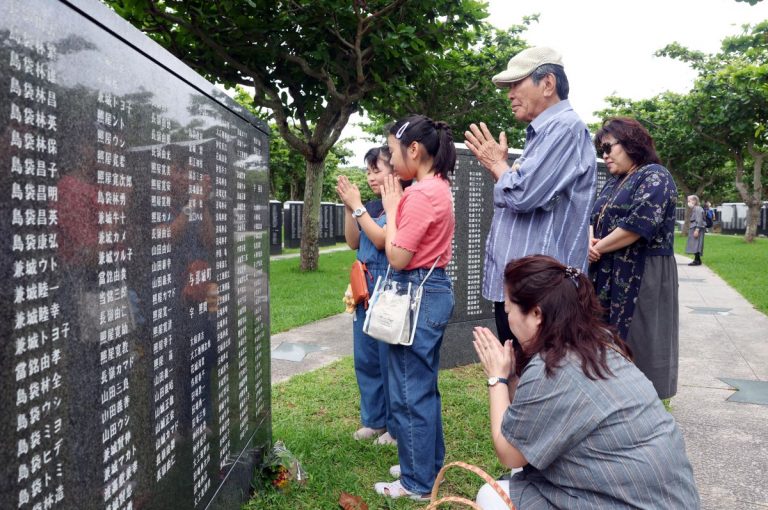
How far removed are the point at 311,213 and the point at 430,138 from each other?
32.4 ft

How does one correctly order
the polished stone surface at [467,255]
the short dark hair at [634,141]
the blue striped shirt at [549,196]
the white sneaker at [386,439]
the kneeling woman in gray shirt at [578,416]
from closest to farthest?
the kneeling woman in gray shirt at [578,416] → the blue striped shirt at [549,196] → the short dark hair at [634,141] → the white sneaker at [386,439] → the polished stone surface at [467,255]

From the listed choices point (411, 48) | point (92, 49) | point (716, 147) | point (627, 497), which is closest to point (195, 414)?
point (92, 49)

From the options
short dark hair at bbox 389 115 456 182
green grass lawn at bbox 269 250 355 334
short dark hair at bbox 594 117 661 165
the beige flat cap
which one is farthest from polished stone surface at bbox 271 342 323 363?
the beige flat cap

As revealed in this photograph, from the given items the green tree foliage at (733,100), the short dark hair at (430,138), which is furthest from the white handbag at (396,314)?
the green tree foliage at (733,100)

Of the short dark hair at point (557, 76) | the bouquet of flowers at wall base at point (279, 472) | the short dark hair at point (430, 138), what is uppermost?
the short dark hair at point (557, 76)

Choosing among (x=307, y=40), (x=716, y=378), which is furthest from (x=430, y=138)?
(x=307, y=40)

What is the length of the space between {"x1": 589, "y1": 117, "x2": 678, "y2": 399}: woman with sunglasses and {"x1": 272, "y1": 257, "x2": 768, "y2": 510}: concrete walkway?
0.55 m

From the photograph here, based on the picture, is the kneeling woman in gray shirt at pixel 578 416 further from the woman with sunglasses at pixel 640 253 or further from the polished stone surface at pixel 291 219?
the polished stone surface at pixel 291 219

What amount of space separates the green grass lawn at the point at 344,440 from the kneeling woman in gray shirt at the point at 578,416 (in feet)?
4.28

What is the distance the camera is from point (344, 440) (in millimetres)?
3686

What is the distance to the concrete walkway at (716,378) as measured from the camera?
320 centimetres

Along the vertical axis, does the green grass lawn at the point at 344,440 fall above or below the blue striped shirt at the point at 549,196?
below

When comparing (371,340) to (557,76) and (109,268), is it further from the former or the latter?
(109,268)

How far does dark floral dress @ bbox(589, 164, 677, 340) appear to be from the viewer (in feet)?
10.3
